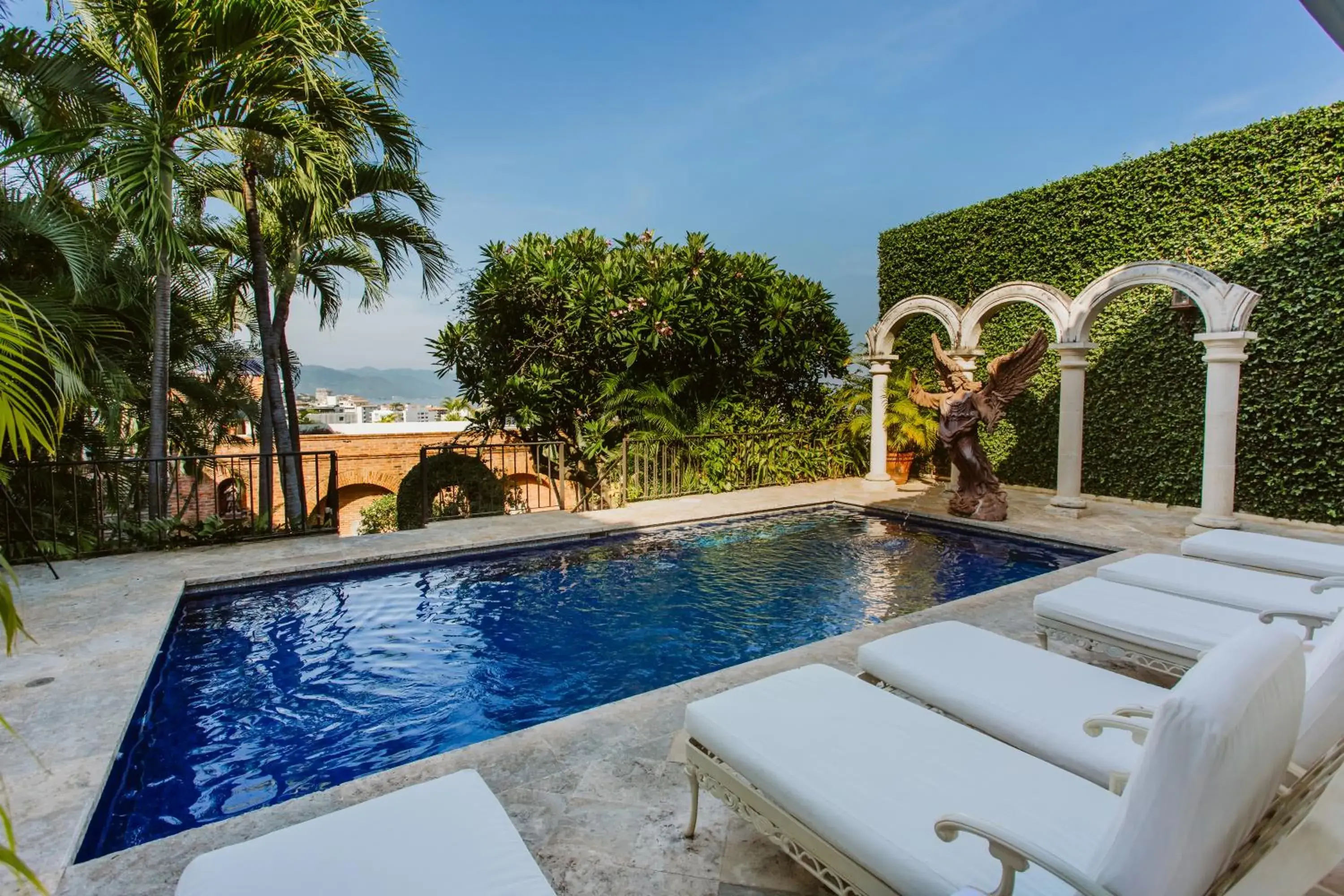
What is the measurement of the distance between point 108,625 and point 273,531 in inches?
111

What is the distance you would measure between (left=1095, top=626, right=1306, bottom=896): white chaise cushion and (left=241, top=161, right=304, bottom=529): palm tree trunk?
8313 mm

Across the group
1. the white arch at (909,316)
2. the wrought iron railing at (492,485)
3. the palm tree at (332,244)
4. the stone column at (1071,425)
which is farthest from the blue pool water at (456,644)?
the palm tree at (332,244)

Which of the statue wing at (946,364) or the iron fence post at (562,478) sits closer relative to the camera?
the statue wing at (946,364)

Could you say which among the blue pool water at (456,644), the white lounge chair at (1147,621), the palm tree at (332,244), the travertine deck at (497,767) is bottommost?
the blue pool water at (456,644)

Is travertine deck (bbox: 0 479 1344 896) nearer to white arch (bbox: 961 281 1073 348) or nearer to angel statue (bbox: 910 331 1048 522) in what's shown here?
angel statue (bbox: 910 331 1048 522)

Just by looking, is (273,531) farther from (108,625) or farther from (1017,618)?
(1017,618)

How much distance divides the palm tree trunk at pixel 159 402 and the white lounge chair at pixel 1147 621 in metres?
8.41

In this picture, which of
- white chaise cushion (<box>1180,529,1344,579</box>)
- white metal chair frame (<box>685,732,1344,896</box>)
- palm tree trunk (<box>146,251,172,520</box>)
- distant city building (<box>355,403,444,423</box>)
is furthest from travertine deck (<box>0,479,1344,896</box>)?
distant city building (<box>355,403,444,423</box>)

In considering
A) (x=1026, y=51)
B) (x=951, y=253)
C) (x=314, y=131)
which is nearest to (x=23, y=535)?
(x=314, y=131)

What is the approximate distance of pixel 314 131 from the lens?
22.8 feet

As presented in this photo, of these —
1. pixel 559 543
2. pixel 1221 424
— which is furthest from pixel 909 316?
pixel 559 543

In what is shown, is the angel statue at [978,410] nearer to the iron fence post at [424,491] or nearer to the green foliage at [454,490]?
the iron fence post at [424,491]

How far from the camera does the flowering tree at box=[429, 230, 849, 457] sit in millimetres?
10773

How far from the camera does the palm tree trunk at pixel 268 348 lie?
8.43 metres
